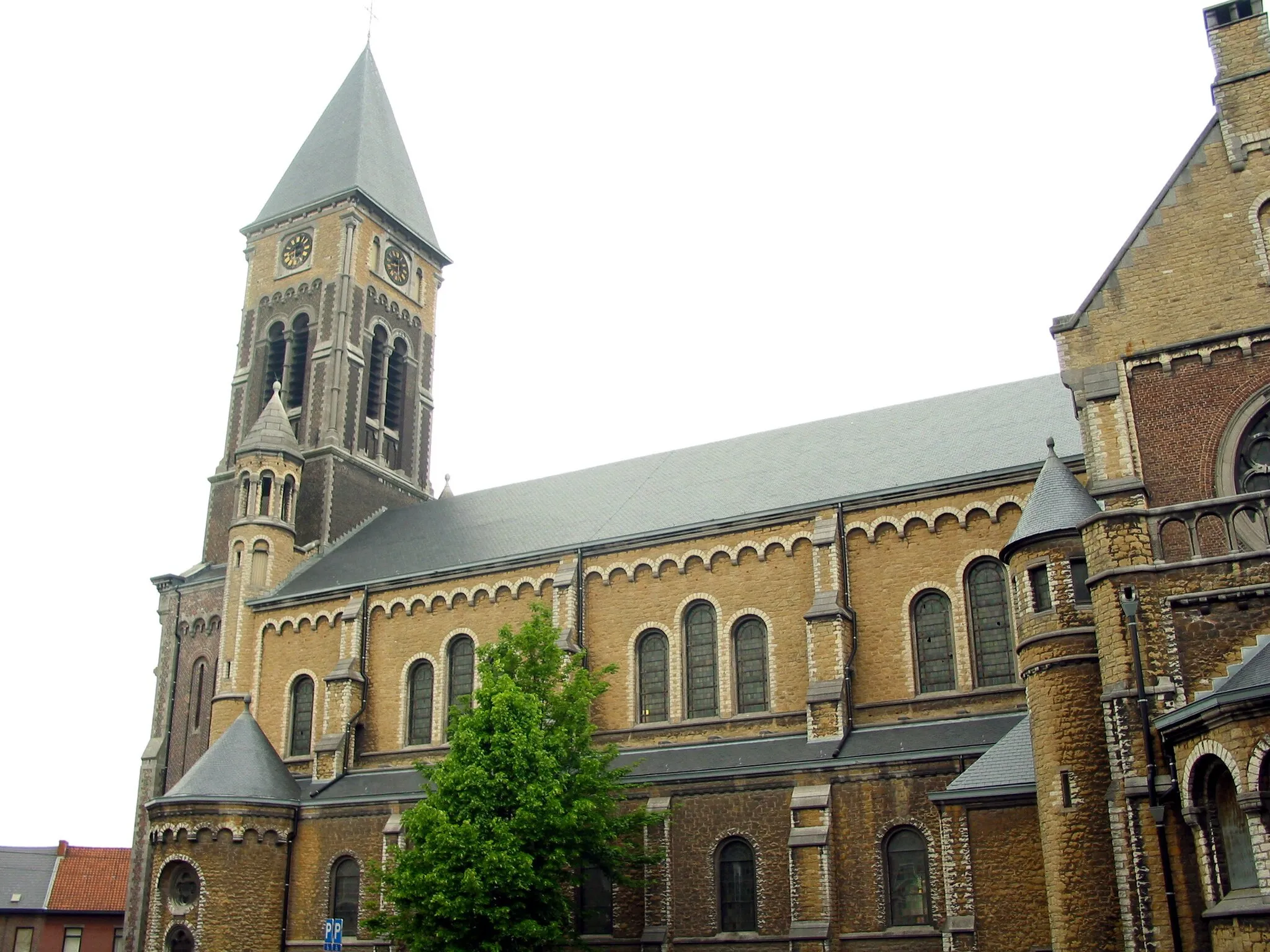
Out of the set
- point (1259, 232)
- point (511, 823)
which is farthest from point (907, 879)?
point (1259, 232)

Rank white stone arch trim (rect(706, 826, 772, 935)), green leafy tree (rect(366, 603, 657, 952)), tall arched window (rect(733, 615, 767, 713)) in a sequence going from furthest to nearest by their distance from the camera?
tall arched window (rect(733, 615, 767, 713))
white stone arch trim (rect(706, 826, 772, 935))
green leafy tree (rect(366, 603, 657, 952))

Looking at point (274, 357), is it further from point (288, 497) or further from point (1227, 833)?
point (1227, 833)

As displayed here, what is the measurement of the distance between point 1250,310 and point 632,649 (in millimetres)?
17202

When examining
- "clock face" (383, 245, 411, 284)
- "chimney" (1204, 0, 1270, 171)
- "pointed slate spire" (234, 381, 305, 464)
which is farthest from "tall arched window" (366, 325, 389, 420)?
"chimney" (1204, 0, 1270, 171)

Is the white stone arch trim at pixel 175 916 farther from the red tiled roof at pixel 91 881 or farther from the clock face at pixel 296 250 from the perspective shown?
the red tiled roof at pixel 91 881

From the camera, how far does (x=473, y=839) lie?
23922 mm

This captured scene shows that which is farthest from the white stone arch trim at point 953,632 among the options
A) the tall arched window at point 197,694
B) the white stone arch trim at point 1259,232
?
the tall arched window at point 197,694

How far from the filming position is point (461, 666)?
34.8 m

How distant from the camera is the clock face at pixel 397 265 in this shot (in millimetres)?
49656

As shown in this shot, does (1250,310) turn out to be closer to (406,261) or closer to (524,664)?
(524,664)

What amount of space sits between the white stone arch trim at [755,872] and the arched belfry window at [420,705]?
1044cm

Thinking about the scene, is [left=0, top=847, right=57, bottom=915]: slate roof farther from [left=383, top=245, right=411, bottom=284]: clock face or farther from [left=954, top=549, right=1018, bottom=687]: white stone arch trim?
[left=954, top=549, right=1018, bottom=687]: white stone arch trim

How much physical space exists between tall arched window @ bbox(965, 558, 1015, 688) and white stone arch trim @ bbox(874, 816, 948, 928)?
4.11 m

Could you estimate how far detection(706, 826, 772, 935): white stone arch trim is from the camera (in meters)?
26.0
